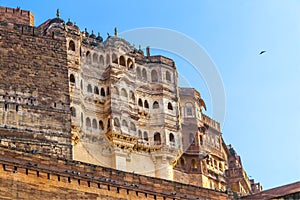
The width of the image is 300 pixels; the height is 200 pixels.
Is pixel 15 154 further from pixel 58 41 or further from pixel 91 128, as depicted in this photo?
pixel 91 128

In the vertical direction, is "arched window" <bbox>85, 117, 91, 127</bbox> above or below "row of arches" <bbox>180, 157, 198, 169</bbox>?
above

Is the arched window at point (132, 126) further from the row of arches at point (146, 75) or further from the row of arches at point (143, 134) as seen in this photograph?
the row of arches at point (146, 75)

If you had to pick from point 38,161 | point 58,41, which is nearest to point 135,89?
point 58,41

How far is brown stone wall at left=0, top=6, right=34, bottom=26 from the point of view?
36.9 meters

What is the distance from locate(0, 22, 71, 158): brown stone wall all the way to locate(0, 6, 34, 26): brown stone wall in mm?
2912

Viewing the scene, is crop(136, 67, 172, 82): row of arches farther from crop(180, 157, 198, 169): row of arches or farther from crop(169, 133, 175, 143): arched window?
crop(180, 157, 198, 169): row of arches

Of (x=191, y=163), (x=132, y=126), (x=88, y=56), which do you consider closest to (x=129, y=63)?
(x=88, y=56)

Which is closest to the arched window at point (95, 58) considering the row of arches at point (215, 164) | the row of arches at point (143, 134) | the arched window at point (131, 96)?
the arched window at point (131, 96)

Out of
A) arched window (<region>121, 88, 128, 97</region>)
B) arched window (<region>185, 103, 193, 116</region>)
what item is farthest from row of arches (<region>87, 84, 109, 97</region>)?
arched window (<region>185, 103, 193, 116</region>)

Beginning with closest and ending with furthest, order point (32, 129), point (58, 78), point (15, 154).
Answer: point (15, 154), point (32, 129), point (58, 78)

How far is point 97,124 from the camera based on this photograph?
48188mm

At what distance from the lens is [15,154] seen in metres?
24.2

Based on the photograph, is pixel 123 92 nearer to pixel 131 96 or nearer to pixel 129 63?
pixel 131 96

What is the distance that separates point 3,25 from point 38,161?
37.1 feet
